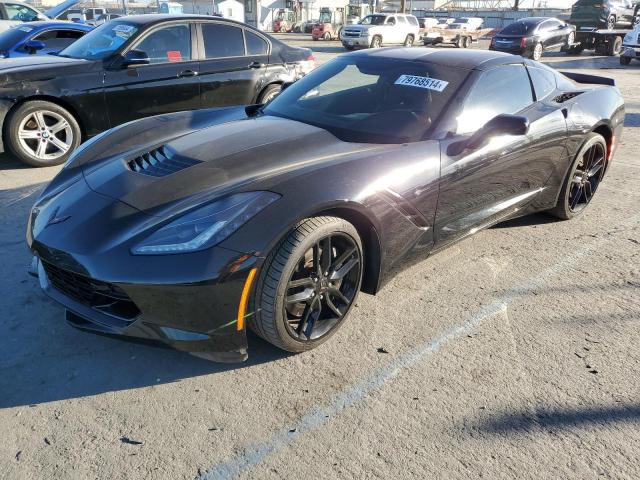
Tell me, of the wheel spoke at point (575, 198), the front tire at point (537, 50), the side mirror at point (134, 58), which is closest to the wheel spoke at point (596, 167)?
the wheel spoke at point (575, 198)

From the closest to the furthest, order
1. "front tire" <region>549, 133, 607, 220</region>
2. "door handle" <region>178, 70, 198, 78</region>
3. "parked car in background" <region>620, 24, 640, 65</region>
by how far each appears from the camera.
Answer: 1. "front tire" <region>549, 133, 607, 220</region>
2. "door handle" <region>178, 70, 198, 78</region>
3. "parked car in background" <region>620, 24, 640, 65</region>

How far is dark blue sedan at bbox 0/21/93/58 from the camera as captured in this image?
8.30 m

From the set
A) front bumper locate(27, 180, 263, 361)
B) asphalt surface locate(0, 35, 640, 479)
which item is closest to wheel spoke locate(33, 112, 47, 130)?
asphalt surface locate(0, 35, 640, 479)

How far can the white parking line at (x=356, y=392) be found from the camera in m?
2.00

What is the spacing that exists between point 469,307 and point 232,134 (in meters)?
1.79

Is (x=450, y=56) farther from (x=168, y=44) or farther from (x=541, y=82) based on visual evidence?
(x=168, y=44)

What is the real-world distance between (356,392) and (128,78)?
455cm

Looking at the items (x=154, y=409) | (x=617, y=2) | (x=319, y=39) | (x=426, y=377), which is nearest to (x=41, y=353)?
(x=154, y=409)

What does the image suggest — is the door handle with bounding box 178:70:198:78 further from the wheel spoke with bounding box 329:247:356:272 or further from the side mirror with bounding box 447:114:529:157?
the wheel spoke with bounding box 329:247:356:272

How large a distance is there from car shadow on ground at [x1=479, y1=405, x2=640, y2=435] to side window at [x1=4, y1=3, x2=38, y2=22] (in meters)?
15.9

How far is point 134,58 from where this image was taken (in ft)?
18.0

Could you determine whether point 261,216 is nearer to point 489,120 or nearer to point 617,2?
point 489,120

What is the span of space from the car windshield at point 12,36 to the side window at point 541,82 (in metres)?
8.14

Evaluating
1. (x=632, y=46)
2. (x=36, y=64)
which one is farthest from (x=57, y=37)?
(x=632, y=46)
